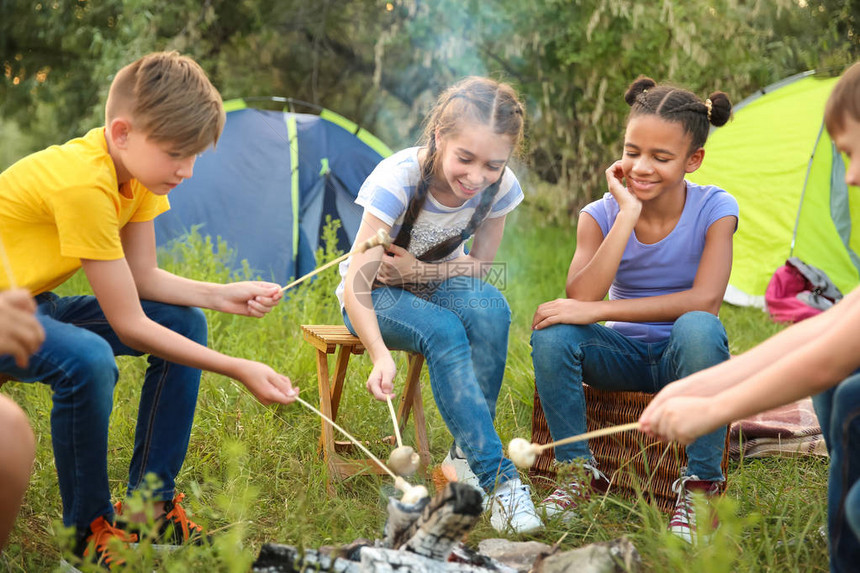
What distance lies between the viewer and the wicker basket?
1979 millimetres

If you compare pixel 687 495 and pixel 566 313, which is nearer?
pixel 687 495

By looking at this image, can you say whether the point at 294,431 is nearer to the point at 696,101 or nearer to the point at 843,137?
the point at 696,101

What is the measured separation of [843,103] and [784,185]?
3.75 meters

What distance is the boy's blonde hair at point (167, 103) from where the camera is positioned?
1657 millimetres

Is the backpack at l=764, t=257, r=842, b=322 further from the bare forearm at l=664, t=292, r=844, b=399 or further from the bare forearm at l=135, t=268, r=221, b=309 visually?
the bare forearm at l=135, t=268, r=221, b=309

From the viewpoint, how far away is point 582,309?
6.66 feet

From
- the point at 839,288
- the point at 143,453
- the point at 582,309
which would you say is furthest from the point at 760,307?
the point at 143,453

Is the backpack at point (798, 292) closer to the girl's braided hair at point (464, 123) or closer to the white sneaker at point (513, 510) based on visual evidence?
the girl's braided hair at point (464, 123)

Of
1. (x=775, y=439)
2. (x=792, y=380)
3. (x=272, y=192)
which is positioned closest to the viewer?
(x=792, y=380)

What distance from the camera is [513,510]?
1777 mm

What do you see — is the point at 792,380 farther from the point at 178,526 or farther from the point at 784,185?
the point at 784,185

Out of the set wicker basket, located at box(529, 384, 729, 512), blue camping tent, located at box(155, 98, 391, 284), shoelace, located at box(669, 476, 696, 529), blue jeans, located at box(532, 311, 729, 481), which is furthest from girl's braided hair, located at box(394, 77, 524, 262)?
→ blue camping tent, located at box(155, 98, 391, 284)

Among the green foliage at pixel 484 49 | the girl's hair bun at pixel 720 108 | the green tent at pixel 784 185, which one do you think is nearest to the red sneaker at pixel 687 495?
the girl's hair bun at pixel 720 108

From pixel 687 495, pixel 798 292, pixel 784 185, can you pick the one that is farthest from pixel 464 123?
pixel 784 185
